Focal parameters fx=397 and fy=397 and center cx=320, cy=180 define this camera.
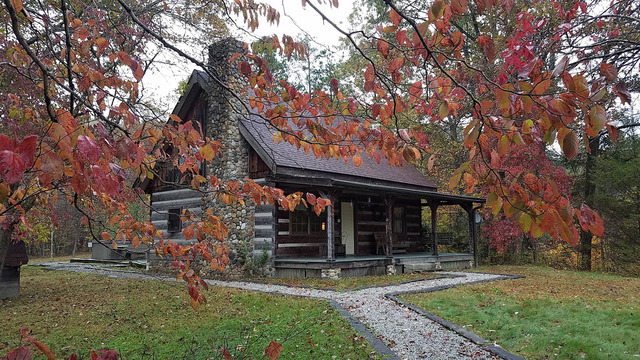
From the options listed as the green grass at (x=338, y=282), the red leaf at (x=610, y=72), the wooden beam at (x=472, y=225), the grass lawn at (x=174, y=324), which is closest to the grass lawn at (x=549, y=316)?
the green grass at (x=338, y=282)

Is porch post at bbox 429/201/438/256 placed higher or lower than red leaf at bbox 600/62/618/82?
lower

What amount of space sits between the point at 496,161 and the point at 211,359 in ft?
12.8

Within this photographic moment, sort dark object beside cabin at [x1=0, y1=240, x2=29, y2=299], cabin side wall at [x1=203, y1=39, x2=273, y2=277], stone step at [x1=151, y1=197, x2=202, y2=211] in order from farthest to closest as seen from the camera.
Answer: stone step at [x1=151, y1=197, x2=202, y2=211]
cabin side wall at [x1=203, y1=39, x2=273, y2=277]
dark object beside cabin at [x1=0, y1=240, x2=29, y2=299]

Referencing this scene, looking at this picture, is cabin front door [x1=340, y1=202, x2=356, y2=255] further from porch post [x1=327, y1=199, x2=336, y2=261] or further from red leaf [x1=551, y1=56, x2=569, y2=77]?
red leaf [x1=551, y1=56, x2=569, y2=77]

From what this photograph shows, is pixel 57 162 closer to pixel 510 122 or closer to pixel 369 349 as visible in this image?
pixel 510 122

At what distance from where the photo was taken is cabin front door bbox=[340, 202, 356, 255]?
611 inches

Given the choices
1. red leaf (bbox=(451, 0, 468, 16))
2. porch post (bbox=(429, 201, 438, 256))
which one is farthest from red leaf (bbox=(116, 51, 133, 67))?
porch post (bbox=(429, 201, 438, 256))

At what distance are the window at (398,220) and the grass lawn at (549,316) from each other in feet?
22.1

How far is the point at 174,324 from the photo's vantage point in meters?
6.65

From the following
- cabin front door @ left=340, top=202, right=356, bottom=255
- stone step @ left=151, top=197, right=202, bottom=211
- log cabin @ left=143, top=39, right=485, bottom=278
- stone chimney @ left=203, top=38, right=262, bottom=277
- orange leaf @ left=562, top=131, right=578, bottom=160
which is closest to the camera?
orange leaf @ left=562, top=131, right=578, bottom=160

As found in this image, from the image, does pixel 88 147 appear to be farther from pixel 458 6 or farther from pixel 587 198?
pixel 587 198

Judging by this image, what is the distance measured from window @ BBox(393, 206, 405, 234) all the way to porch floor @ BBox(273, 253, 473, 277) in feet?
7.50

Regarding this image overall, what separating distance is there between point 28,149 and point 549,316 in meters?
7.93

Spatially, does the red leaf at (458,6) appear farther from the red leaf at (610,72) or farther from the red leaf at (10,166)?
the red leaf at (10,166)
